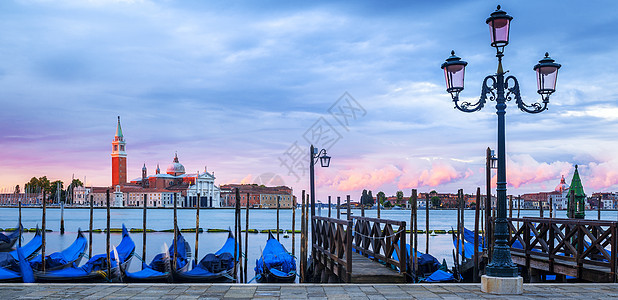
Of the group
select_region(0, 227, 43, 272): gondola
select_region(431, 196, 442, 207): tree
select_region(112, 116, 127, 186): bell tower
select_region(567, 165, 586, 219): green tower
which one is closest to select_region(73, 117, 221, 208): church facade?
Result: select_region(112, 116, 127, 186): bell tower

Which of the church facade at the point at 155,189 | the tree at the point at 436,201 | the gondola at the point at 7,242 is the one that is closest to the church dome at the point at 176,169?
the church facade at the point at 155,189

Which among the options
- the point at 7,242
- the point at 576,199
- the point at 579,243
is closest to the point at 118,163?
the point at 7,242

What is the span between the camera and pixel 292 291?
27.1ft

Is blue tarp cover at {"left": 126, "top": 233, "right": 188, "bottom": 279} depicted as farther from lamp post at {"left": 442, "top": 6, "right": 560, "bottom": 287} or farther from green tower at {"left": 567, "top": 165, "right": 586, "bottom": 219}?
green tower at {"left": 567, "top": 165, "right": 586, "bottom": 219}

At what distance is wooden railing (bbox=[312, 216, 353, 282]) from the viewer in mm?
10219

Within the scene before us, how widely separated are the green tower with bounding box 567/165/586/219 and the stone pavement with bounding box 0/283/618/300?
792 centimetres

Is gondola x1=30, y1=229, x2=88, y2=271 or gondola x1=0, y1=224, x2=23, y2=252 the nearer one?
gondola x1=30, y1=229, x2=88, y2=271

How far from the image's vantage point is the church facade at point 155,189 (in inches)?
5074

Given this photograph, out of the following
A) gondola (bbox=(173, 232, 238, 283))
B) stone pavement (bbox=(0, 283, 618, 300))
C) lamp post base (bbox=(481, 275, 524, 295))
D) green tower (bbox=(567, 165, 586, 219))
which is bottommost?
gondola (bbox=(173, 232, 238, 283))

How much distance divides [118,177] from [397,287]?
443 ft

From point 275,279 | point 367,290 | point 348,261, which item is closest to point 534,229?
point 348,261

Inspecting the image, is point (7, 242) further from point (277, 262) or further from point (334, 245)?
point (334, 245)

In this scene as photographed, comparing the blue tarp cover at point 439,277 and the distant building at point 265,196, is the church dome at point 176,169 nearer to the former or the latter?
the distant building at point 265,196

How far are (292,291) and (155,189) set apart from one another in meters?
127
